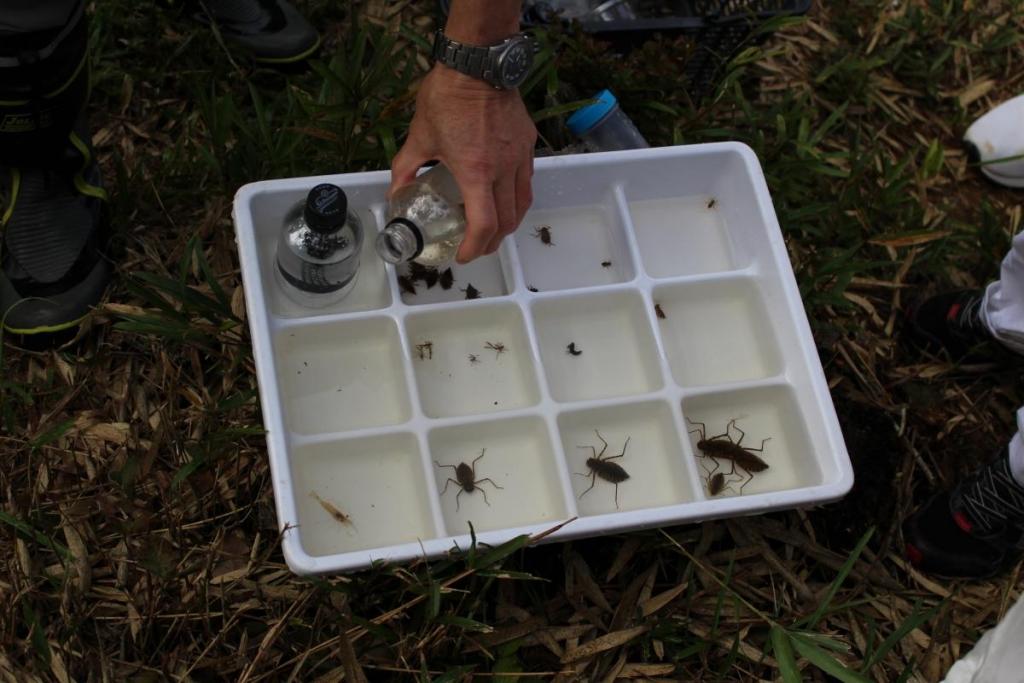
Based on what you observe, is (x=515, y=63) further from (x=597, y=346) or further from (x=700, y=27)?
(x=700, y=27)

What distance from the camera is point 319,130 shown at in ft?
7.53

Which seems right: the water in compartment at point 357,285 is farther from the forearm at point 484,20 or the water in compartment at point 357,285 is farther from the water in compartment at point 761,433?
the water in compartment at point 761,433

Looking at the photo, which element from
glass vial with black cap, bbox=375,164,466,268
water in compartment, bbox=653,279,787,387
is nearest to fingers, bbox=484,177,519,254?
glass vial with black cap, bbox=375,164,466,268

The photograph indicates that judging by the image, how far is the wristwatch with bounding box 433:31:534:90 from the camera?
5.56 ft

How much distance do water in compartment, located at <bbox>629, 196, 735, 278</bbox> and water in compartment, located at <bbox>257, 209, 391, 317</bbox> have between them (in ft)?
1.93

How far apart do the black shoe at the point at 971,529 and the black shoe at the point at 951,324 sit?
14.2 inches

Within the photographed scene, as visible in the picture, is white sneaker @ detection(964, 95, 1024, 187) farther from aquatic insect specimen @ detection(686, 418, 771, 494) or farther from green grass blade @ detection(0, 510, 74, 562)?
green grass blade @ detection(0, 510, 74, 562)

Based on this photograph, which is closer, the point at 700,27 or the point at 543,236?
the point at 543,236

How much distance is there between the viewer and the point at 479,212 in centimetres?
169

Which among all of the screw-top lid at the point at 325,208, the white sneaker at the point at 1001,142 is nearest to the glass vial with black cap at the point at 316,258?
the screw-top lid at the point at 325,208

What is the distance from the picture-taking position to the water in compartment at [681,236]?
223cm

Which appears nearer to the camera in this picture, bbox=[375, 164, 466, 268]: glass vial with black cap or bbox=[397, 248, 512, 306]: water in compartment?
bbox=[375, 164, 466, 268]: glass vial with black cap

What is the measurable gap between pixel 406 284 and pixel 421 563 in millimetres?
585

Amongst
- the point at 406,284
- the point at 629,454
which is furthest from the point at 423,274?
the point at 629,454
